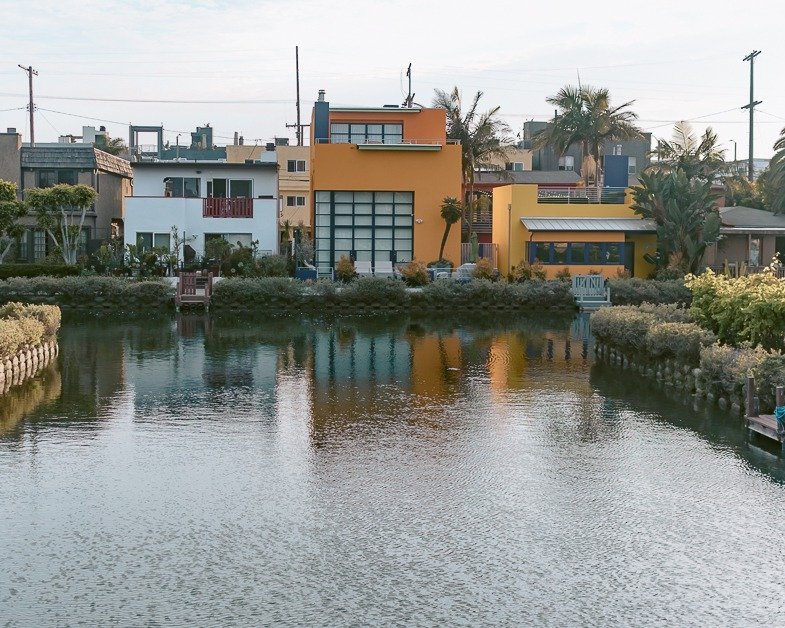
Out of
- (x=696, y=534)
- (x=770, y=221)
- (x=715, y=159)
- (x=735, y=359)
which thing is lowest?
(x=696, y=534)

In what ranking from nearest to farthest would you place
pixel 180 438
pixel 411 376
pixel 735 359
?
pixel 180 438, pixel 735 359, pixel 411 376

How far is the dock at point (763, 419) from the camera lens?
17.7 m

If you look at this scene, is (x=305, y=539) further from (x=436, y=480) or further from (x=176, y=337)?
(x=176, y=337)

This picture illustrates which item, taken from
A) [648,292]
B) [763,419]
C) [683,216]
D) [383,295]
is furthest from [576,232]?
[763,419]

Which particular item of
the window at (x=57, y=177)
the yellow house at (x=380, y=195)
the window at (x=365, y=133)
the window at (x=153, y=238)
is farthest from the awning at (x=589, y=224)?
the window at (x=57, y=177)

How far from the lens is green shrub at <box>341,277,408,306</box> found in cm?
4450

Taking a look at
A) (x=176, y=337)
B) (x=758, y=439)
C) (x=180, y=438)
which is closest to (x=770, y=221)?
(x=176, y=337)

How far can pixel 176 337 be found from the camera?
3462cm

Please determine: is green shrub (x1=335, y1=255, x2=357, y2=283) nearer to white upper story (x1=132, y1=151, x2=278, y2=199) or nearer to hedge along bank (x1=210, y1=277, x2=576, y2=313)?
Result: hedge along bank (x1=210, y1=277, x2=576, y2=313)

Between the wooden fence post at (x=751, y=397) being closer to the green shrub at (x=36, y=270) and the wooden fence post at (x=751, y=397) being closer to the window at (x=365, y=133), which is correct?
the green shrub at (x=36, y=270)

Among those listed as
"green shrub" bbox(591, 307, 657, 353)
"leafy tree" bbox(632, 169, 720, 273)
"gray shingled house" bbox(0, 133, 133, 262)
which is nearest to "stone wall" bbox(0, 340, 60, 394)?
"green shrub" bbox(591, 307, 657, 353)

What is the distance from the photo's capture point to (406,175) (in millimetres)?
52062

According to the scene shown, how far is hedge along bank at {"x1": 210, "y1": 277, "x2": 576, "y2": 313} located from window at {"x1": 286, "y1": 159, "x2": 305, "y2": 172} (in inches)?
1218

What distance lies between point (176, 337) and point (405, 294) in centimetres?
1263
